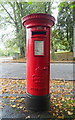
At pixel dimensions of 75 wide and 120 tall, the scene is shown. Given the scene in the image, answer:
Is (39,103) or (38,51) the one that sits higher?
(38,51)

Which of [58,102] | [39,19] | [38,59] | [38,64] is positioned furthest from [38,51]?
[58,102]

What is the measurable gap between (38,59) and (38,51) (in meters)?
0.17

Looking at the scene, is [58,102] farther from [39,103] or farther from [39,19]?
[39,19]

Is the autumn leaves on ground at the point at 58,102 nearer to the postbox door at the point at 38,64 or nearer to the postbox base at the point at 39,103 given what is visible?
the postbox base at the point at 39,103

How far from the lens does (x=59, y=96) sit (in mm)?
3174

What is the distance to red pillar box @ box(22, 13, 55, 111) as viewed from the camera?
2213mm

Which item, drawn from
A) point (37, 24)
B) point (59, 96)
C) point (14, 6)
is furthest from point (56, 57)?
point (37, 24)

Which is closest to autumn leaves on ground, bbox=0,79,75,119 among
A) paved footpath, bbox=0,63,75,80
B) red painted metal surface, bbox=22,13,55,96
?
red painted metal surface, bbox=22,13,55,96

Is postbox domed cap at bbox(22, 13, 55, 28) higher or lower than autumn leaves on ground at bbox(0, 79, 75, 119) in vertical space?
higher

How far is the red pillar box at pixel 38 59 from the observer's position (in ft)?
7.26

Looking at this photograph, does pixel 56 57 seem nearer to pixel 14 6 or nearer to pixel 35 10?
pixel 35 10

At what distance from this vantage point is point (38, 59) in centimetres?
230

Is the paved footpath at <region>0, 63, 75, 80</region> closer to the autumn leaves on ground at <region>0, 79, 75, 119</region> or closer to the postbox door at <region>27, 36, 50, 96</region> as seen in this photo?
the autumn leaves on ground at <region>0, 79, 75, 119</region>

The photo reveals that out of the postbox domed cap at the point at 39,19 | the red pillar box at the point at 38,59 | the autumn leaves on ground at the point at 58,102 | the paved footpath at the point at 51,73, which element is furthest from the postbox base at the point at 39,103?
the paved footpath at the point at 51,73
